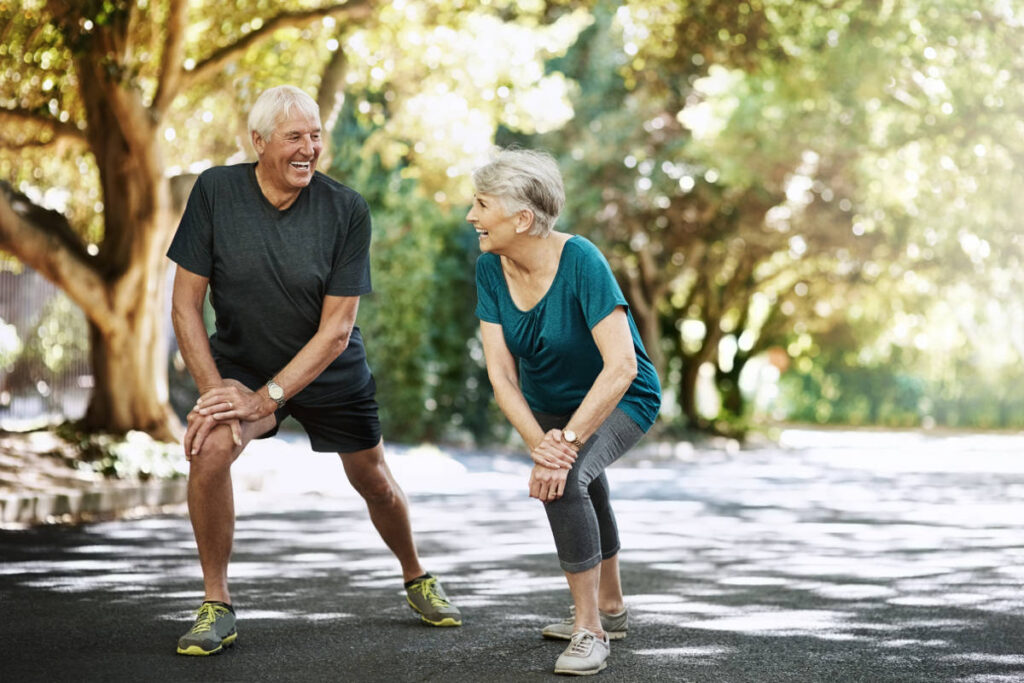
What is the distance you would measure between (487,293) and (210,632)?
5.41 ft

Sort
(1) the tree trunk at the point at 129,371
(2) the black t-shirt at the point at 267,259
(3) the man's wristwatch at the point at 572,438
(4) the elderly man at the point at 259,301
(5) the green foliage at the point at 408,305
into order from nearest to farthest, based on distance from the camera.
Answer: (3) the man's wristwatch at the point at 572,438, (4) the elderly man at the point at 259,301, (2) the black t-shirt at the point at 267,259, (1) the tree trunk at the point at 129,371, (5) the green foliage at the point at 408,305

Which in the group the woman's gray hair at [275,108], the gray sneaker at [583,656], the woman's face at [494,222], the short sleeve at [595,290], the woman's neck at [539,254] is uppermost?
the woman's gray hair at [275,108]

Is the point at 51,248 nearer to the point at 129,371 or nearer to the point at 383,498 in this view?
the point at 129,371

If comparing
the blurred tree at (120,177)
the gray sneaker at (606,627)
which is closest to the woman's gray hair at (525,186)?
the gray sneaker at (606,627)

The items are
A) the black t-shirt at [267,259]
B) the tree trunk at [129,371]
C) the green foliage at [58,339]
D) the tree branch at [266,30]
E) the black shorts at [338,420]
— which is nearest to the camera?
the black t-shirt at [267,259]

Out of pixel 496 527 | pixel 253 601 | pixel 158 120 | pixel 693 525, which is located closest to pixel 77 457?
pixel 158 120

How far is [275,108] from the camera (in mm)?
5066

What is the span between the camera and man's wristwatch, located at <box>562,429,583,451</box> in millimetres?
4785

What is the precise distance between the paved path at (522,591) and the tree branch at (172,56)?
3.83 meters

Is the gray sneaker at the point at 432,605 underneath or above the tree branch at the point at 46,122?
underneath

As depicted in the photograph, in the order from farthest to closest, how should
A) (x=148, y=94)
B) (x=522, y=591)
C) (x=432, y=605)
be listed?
(x=148, y=94) → (x=522, y=591) → (x=432, y=605)

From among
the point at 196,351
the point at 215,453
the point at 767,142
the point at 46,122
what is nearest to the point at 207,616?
the point at 215,453

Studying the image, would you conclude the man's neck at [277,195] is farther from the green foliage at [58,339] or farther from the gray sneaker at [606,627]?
the green foliage at [58,339]

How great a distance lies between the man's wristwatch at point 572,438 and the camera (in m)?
4.79
